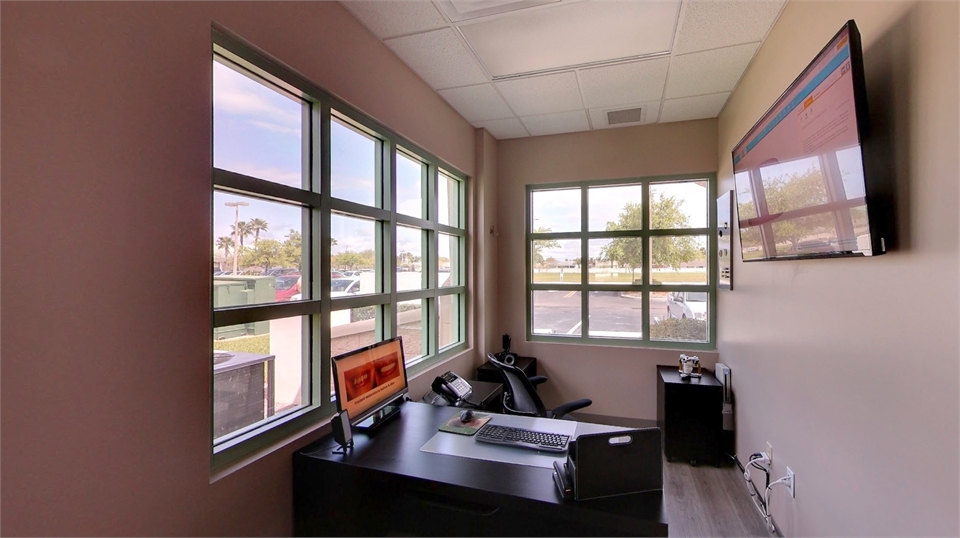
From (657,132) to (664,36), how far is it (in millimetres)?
1603

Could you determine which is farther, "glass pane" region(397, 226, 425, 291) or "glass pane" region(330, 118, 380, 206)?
"glass pane" region(397, 226, 425, 291)

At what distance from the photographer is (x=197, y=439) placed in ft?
4.50

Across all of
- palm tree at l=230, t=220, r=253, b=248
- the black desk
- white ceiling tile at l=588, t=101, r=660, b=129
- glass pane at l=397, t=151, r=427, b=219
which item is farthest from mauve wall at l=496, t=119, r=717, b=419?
palm tree at l=230, t=220, r=253, b=248

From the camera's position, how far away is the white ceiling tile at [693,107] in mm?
3230

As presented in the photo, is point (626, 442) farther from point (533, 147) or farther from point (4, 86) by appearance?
point (533, 147)

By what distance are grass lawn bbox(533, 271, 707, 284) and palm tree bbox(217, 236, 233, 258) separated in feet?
10.4

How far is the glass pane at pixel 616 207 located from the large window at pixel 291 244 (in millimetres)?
2117

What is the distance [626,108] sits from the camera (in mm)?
3439

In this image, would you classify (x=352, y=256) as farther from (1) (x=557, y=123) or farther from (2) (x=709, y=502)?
(2) (x=709, y=502)

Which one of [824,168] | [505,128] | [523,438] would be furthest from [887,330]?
[505,128]

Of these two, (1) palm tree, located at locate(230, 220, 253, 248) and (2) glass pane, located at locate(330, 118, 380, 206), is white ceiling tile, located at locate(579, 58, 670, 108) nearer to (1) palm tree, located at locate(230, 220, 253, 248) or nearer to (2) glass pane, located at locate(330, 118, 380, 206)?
(2) glass pane, located at locate(330, 118, 380, 206)

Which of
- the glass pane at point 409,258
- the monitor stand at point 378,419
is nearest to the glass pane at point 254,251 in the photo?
the monitor stand at point 378,419

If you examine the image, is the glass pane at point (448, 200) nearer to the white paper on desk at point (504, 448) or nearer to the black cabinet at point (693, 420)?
the white paper on desk at point (504, 448)

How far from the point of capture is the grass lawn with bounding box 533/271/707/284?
3.82 metres
